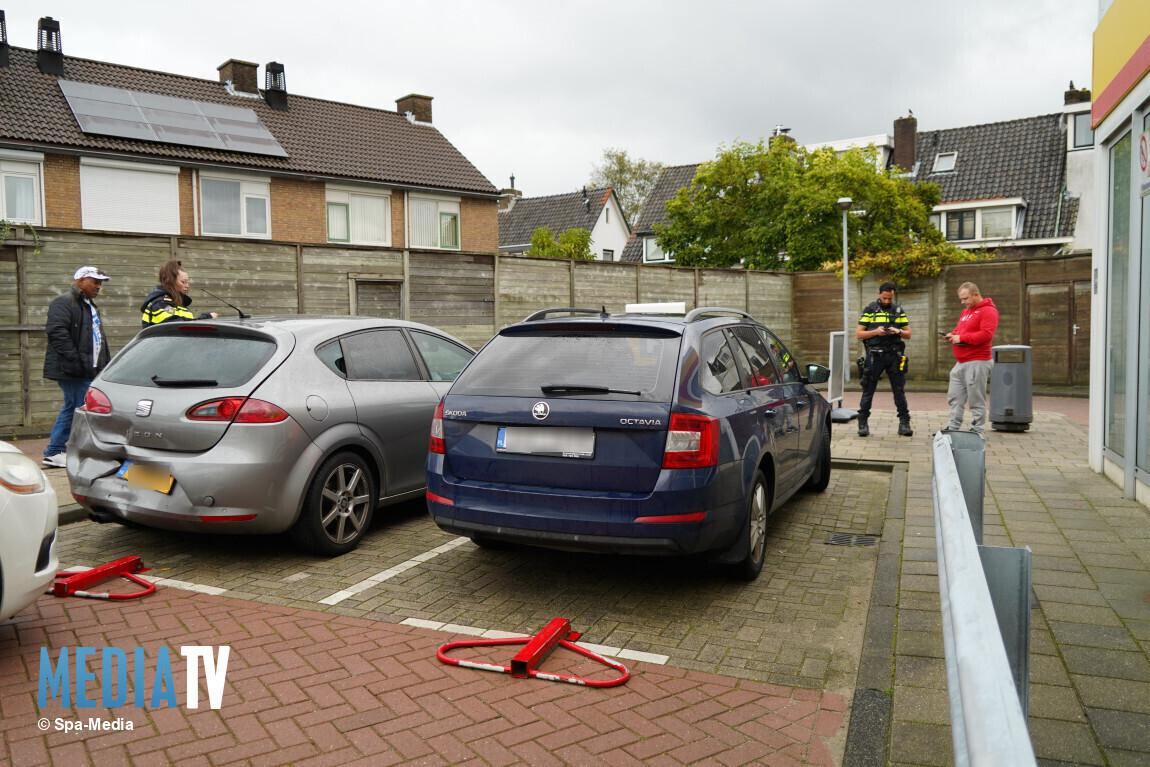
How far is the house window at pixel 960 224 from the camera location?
4316 cm

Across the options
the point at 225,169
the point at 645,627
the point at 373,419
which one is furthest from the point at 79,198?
the point at 645,627

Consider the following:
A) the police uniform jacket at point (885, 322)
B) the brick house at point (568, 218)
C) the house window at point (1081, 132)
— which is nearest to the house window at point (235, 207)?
the police uniform jacket at point (885, 322)

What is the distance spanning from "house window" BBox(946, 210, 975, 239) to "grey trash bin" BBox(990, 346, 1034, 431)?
34.4 m

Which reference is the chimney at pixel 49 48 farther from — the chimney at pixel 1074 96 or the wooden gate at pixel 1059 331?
the chimney at pixel 1074 96

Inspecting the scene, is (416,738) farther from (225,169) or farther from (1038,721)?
(225,169)

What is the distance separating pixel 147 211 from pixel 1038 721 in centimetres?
2264

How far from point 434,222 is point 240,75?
24.2ft

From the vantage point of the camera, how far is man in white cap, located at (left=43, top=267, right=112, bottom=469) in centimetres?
815

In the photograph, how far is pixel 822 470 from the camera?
7953 millimetres

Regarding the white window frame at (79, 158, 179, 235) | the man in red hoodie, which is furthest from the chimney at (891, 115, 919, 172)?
the man in red hoodie

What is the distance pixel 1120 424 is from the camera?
7.64 m

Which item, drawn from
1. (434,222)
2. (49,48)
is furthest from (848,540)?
(49,48)

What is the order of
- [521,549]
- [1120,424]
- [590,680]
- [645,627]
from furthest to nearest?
[1120,424] < [521,549] < [645,627] < [590,680]

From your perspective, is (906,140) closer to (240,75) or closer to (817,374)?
(240,75)
